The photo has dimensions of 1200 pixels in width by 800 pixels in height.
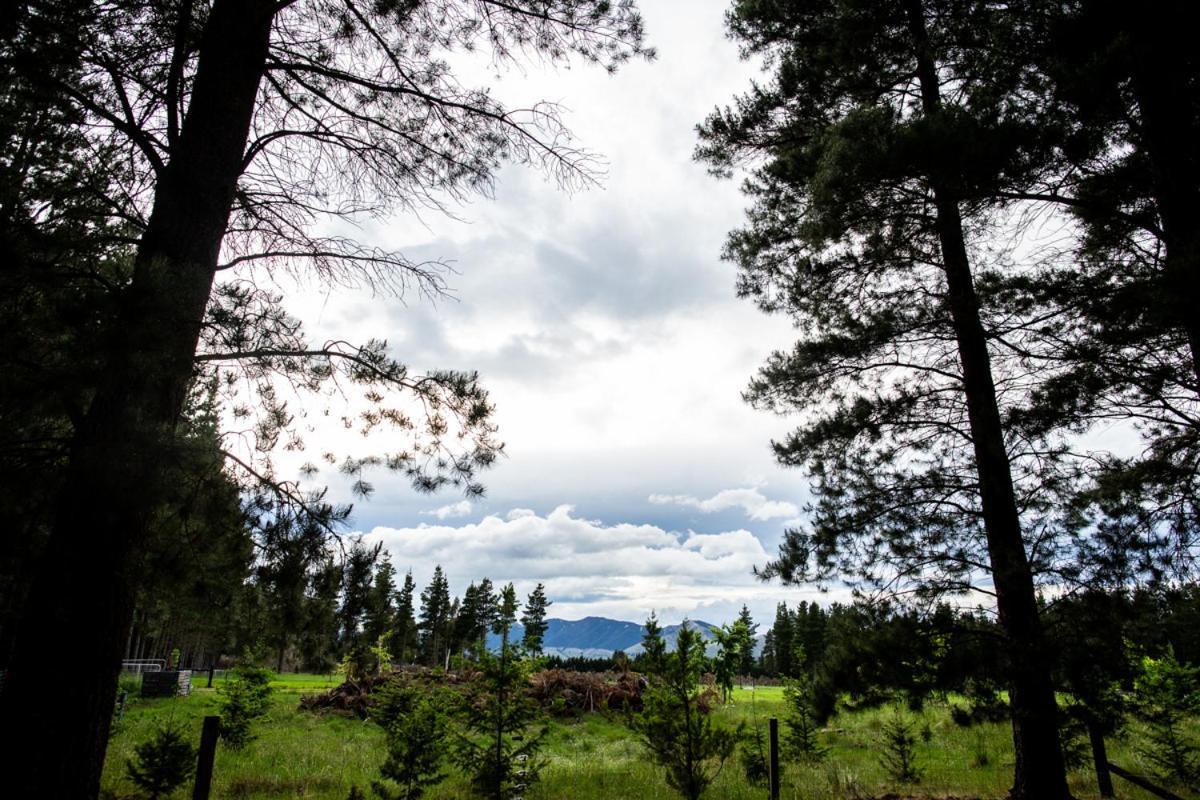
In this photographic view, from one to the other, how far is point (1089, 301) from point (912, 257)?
8.27ft

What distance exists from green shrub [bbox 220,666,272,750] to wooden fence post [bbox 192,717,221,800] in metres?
5.76

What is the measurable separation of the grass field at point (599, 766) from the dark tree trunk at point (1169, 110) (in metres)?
4.61

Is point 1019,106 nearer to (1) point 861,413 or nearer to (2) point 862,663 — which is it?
(1) point 861,413

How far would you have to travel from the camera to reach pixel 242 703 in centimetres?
A: 1072

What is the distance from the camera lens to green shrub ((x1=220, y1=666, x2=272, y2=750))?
1056 centimetres

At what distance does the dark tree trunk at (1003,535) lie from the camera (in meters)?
5.41

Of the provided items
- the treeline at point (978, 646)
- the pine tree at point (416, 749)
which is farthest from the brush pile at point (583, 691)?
the treeline at point (978, 646)

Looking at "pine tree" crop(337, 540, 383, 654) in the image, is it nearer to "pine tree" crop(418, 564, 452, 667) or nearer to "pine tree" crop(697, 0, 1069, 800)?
"pine tree" crop(697, 0, 1069, 800)

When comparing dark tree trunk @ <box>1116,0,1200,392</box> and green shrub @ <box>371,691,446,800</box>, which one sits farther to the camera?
green shrub @ <box>371,691,446,800</box>

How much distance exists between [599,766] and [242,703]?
642 cm

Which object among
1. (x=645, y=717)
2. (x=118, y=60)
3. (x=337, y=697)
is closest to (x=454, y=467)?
(x=118, y=60)

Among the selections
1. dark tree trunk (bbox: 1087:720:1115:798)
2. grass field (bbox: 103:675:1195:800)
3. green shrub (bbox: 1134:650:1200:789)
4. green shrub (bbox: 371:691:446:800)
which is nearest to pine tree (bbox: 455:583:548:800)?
green shrub (bbox: 371:691:446:800)

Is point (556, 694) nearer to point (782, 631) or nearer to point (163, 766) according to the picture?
point (163, 766)

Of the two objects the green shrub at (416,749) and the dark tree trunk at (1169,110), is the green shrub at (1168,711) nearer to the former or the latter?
the dark tree trunk at (1169,110)
